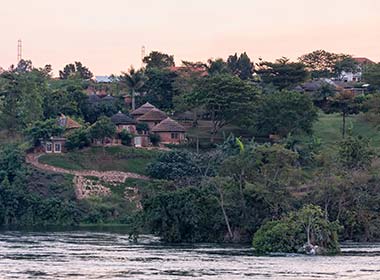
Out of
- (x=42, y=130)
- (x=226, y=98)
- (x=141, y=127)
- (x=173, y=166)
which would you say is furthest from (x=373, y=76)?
(x=42, y=130)

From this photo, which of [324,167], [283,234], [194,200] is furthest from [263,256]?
[324,167]

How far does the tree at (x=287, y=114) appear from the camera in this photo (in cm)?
12825

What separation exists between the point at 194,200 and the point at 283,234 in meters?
11.5

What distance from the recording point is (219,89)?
13000 cm

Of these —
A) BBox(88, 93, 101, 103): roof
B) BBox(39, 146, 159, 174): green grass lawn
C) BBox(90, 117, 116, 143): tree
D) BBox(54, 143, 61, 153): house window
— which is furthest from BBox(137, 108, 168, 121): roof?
BBox(54, 143, 61, 153): house window

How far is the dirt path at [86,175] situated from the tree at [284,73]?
37452 millimetres

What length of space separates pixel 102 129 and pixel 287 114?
2122 cm

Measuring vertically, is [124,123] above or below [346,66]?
below

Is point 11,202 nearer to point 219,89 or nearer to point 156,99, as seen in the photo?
point 219,89

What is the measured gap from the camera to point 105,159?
121188 mm

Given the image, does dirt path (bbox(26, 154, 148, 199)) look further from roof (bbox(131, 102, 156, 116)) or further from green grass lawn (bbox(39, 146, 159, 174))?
roof (bbox(131, 102, 156, 116))

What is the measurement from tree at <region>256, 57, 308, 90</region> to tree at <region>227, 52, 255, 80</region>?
20.7 metres

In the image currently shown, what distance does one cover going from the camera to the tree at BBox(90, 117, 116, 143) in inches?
4739

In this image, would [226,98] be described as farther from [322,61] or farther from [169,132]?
[322,61]
